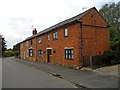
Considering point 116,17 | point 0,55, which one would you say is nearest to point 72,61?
point 116,17

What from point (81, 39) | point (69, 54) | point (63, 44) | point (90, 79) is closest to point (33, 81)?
point (90, 79)

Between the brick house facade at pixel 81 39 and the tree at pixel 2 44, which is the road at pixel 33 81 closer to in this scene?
the brick house facade at pixel 81 39

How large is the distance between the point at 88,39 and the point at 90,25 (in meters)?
1.83

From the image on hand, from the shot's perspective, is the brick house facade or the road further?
the brick house facade

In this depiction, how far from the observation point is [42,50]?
36.8 m

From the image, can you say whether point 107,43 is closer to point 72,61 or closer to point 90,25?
point 90,25

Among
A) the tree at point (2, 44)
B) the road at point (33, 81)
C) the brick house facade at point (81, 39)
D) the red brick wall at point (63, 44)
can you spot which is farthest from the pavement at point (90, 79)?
the tree at point (2, 44)

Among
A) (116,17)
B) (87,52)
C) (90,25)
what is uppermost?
(116,17)

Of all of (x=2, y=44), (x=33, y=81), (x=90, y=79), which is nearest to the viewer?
(x=33, y=81)

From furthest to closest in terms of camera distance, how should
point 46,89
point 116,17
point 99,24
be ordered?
point 116,17 < point 99,24 < point 46,89

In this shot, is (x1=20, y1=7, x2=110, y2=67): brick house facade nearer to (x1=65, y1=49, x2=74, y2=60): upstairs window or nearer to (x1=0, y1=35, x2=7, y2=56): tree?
(x1=65, y1=49, x2=74, y2=60): upstairs window

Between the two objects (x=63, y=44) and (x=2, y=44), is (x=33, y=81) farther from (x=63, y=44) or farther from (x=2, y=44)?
(x=2, y=44)

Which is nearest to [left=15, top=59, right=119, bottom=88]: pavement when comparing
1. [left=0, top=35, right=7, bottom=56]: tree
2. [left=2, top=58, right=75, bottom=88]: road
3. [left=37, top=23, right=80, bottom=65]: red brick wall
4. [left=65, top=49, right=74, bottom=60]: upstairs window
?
[left=2, top=58, right=75, bottom=88]: road

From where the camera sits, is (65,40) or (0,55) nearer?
(65,40)
